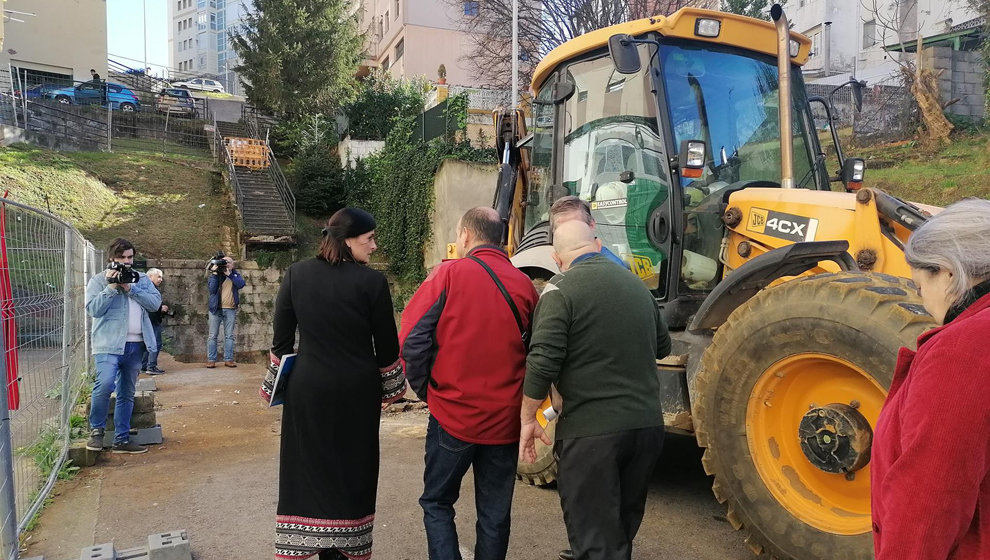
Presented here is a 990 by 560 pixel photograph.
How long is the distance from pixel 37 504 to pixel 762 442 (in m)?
4.47

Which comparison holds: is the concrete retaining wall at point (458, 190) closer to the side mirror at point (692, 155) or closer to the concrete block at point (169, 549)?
the side mirror at point (692, 155)

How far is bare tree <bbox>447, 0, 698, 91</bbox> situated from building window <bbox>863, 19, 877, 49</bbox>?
31.6ft

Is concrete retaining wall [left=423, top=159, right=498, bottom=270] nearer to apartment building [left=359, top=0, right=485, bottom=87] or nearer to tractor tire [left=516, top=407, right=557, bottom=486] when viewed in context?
tractor tire [left=516, top=407, right=557, bottom=486]

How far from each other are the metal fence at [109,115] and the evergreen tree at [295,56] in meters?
3.02

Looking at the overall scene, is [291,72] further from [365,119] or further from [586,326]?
[586,326]

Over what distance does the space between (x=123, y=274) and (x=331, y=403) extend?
367 centimetres

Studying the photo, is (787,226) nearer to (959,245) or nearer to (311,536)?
(959,245)

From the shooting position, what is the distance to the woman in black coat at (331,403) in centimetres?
322

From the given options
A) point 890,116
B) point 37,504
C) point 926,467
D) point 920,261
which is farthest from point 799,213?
point 890,116

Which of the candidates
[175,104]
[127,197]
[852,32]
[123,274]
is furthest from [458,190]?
[852,32]

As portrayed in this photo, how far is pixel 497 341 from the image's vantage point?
310 cm

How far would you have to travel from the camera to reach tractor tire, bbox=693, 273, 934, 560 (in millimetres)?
3094

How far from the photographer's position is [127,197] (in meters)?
18.4

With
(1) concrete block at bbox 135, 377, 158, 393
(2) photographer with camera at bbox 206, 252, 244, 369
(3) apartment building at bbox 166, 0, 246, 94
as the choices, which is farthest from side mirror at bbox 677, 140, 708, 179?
(3) apartment building at bbox 166, 0, 246, 94
